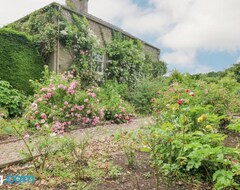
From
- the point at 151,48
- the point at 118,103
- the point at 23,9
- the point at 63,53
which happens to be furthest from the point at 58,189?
the point at 151,48

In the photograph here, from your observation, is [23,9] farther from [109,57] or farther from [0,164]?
[0,164]

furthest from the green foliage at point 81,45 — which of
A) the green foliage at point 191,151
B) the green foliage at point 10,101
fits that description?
the green foliage at point 191,151

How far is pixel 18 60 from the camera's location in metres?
10.7

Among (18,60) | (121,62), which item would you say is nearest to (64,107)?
(18,60)

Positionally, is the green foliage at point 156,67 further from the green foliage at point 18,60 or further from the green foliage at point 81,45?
the green foliage at point 18,60

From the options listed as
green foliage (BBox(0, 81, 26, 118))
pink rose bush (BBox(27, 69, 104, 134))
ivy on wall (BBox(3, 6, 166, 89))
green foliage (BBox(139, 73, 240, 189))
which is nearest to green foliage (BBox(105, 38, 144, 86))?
ivy on wall (BBox(3, 6, 166, 89))

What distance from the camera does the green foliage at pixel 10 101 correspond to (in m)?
8.79

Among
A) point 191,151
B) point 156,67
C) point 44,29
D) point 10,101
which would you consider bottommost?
point 191,151

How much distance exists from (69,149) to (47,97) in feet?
14.8

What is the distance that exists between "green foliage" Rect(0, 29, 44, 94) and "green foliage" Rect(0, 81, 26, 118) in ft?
2.95

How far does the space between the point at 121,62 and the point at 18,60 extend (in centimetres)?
590

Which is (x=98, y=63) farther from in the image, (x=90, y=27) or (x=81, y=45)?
(x=90, y=27)

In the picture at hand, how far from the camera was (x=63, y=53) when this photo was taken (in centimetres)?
1223

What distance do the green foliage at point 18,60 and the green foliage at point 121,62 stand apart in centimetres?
422
